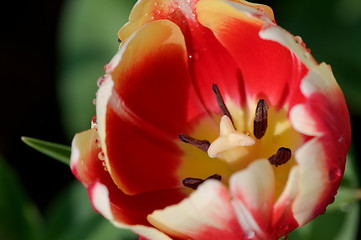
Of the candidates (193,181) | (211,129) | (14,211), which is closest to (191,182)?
(193,181)

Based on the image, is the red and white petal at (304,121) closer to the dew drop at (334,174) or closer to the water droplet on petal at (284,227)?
the dew drop at (334,174)

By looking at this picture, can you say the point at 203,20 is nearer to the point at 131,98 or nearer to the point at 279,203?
the point at 131,98

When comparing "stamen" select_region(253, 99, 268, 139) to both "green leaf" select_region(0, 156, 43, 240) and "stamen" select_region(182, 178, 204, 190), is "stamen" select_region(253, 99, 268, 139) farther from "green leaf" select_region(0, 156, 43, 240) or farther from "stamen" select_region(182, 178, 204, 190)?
"green leaf" select_region(0, 156, 43, 240)

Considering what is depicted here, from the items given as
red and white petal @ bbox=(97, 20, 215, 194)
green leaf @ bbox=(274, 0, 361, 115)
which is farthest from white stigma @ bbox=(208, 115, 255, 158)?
green leaf @ bbox=(274, 0, 361, 115)

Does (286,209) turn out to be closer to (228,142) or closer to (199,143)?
(228,142)

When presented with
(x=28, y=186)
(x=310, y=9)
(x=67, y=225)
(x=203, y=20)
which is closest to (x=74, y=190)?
(x=67, y=225)

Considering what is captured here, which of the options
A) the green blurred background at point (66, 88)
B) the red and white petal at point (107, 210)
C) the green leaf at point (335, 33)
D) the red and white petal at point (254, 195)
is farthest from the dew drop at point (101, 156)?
the green leaf at point (335, 33)
